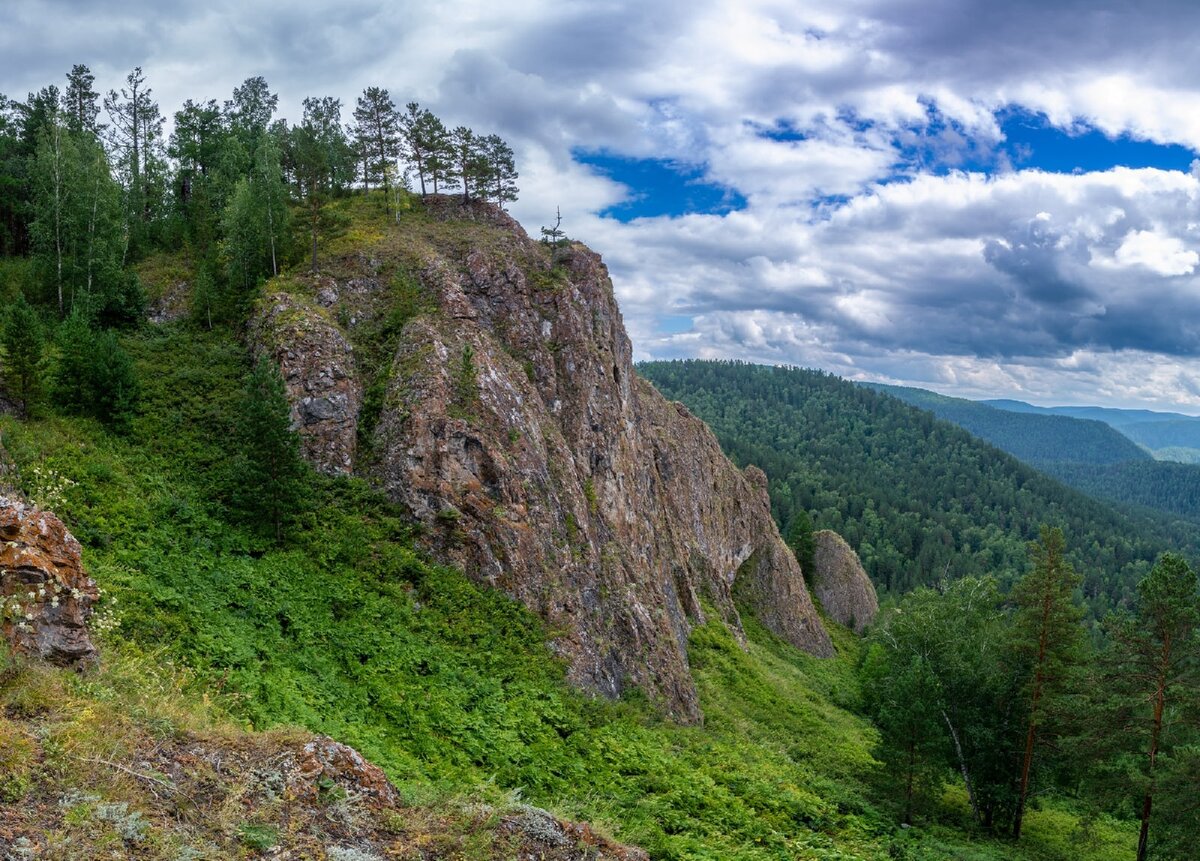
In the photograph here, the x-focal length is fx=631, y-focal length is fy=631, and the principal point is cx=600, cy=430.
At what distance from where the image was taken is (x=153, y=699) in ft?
30.2

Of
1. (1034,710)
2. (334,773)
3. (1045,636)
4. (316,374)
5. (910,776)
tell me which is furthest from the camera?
(316,374)

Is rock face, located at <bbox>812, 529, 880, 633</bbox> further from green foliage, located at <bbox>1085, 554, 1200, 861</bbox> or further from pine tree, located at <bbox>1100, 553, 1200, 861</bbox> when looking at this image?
pine tree, located at <bbox>1100, 553, 1200, 861</bbox>

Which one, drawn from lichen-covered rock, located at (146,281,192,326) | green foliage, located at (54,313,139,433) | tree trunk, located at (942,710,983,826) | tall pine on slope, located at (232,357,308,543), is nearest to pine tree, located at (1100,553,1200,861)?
tree trunk, located at (942,710,983,826)

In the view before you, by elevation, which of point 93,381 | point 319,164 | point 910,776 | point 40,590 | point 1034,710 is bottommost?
point 910,776

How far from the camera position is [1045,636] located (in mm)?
23125

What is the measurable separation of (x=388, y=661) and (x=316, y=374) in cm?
1297

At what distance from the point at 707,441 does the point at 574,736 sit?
40.8m

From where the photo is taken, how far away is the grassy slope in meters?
13.6

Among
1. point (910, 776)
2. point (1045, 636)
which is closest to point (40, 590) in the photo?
point (910, 776)

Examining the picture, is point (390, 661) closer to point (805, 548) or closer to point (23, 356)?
point (23, 356)

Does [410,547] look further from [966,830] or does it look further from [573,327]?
[966,830]

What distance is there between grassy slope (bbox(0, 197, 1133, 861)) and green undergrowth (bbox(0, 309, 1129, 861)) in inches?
2.5

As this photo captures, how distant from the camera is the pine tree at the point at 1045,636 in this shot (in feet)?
75.4

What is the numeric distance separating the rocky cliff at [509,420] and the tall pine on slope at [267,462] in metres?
3.97
